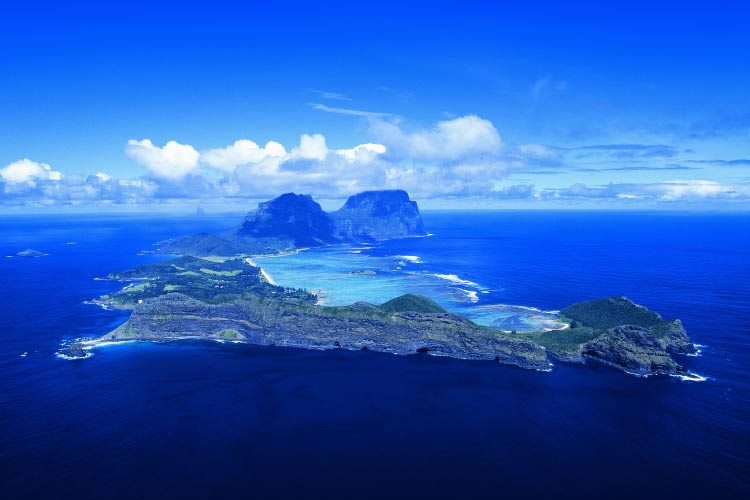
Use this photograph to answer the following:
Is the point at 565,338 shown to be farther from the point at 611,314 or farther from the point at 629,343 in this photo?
the point at 611,314

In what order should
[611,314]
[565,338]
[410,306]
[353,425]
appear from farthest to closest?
1. [611,314]
2. [410,306]
3. [565,338]
4. [353,425]

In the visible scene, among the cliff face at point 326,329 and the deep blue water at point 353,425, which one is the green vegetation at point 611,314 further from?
the cliff face at point 326,329

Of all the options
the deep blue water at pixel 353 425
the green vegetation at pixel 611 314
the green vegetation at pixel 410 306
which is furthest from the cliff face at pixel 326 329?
the green vegetation at pixel 611 314

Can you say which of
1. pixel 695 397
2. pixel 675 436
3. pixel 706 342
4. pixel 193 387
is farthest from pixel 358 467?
pixel 706 342

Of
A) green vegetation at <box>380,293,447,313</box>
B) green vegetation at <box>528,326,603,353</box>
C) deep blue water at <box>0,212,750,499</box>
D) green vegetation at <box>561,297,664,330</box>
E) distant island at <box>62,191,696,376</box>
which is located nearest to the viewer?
deep blue water at <box>0,212,750,499</box>

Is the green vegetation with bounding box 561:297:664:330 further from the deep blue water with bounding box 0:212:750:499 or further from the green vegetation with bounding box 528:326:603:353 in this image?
the deep blue water with bounding box 0:212:750:499

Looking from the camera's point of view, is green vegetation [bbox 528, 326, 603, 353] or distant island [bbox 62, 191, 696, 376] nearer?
distant island [bbox 62, 191, 696, 376]

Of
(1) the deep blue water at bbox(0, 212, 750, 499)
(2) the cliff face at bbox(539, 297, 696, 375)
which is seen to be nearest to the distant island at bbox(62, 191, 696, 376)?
(2) the cliff face at bbox(539, 297, 696, 375)

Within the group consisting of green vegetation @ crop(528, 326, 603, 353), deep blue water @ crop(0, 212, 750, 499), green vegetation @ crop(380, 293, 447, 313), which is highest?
green vegetation @ crop(380, 293, 447, 313)

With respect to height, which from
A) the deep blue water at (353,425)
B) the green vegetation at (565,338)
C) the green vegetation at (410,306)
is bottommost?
the deep blue water at (353,425)

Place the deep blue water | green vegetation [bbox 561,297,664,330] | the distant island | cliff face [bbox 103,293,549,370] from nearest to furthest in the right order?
1. the deep blue water
2. the distant island
3. cliff face [bbox 103,293,549,370]
4. green vegetation [bbox 561,297,664,330]

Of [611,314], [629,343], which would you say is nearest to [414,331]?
[629,343]
